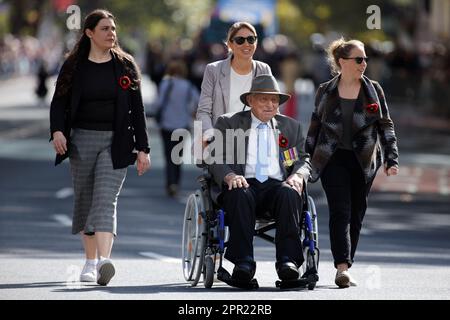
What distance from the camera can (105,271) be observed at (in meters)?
11.4

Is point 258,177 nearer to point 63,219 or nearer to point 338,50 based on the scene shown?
point 338,50

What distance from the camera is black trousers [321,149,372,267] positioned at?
38.4 ft

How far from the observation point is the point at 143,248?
15.3 metres

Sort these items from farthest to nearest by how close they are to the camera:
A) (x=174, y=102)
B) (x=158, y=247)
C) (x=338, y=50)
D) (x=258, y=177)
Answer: (x=174, y=102) → (x=158, y=247) → (x=338, y=50) → (x=258, y=177)

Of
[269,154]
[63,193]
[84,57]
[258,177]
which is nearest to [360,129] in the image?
[269,154]

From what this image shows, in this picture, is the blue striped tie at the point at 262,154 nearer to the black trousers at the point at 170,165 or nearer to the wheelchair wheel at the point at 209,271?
the wheelchair wheel at the point at 209,271

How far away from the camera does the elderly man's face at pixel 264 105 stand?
1157 centimetres

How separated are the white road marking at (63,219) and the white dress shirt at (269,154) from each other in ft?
21.0

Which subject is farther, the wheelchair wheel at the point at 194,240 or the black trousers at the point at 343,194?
the black trousers at the point at 343,194

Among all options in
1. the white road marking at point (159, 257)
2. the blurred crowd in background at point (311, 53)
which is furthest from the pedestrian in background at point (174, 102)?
the white road marking at point (159, 257)

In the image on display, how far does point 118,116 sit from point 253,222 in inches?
50.3

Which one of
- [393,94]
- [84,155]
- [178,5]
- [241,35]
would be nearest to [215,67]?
[241,35]

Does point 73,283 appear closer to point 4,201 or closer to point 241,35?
point 241,35
